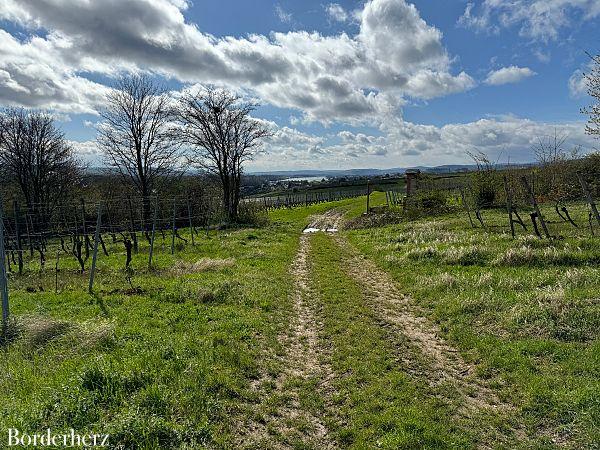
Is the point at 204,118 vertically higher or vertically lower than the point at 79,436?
higher

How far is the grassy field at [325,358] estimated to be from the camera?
4.37m

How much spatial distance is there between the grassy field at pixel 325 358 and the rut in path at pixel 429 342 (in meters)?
0.03

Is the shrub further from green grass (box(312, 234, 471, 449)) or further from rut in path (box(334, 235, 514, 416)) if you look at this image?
green grass (box(312, 234, 471, 449))

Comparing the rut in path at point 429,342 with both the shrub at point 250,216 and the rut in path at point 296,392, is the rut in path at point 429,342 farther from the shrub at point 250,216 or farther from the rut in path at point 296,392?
the shrub at point 250,216

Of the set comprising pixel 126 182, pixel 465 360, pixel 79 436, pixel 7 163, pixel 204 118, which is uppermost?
pixel 204 118

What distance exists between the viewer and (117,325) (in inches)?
294

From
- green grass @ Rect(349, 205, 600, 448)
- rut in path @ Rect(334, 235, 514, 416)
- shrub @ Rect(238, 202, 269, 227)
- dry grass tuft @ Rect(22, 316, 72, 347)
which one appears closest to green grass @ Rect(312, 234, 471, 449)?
rut in path @ Rect(334, 235, 514, 416)

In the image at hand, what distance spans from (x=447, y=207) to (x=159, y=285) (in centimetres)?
2383

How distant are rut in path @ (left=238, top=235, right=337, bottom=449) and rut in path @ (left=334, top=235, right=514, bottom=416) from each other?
168cm

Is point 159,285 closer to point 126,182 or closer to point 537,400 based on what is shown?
point 537,400

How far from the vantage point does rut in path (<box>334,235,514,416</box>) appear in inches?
201

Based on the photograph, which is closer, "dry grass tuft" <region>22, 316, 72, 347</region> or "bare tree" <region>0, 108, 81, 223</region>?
"dry grass tuft" <region>22, 316, 72, 347</region>

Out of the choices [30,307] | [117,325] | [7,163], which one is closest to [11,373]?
[117,325]

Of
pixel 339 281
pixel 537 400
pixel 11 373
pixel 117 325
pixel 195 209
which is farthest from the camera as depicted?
pixel 195 209
